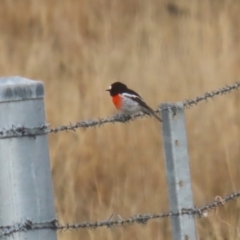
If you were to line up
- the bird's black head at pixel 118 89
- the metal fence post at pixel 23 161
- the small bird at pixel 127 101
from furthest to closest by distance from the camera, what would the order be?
the bird's black head at pixel 118 89 → the small bird at pixel 127 101 → the metal fence post at pixel 23 161

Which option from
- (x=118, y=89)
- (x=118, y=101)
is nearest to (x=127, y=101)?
(x=118, y=101)

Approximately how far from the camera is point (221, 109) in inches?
207

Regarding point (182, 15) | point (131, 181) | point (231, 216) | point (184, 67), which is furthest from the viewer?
point (182, 15)

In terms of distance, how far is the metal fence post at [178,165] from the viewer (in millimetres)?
2035

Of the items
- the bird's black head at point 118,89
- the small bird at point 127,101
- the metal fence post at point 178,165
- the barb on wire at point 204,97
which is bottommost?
the metal fence post at point 178,165

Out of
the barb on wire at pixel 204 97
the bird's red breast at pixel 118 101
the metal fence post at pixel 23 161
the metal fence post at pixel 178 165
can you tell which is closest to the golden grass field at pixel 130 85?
the bird's red breast at pixel 118 101

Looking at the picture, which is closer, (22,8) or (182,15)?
(182,15)

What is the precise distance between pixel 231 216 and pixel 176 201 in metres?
2.24

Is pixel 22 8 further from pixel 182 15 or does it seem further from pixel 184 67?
pixel 184 67

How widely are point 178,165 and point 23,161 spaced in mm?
386

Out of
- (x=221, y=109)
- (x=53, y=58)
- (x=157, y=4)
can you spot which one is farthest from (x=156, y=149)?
(x=157, y=4)

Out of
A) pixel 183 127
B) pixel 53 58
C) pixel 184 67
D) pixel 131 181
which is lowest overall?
pixel 183 127

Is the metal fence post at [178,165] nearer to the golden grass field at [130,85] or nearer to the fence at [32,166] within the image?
the fence at [32,166]

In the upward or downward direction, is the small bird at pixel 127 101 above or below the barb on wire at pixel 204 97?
above
